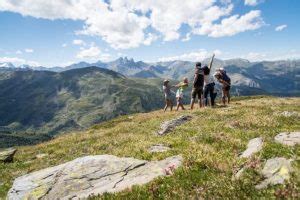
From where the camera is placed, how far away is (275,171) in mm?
8734

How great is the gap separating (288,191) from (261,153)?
317 cm

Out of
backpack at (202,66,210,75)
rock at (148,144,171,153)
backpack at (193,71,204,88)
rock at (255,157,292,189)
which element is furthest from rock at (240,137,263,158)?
backpack at (193,71,204,88)

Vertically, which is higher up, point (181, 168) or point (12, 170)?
point (181, 168)

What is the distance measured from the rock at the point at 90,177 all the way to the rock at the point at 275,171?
291 cm

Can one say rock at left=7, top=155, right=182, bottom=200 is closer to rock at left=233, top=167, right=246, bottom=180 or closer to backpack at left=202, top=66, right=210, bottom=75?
rock at left=233, top=167, right=246, bottom=180

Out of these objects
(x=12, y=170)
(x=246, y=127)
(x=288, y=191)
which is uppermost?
(x=288, y=191)

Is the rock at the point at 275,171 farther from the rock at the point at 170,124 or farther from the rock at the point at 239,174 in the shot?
the rock at the point at 170,124

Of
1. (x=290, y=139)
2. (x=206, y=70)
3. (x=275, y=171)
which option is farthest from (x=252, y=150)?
(x=206, y=70)

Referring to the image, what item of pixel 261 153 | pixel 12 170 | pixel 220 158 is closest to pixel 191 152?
pixel 220 158

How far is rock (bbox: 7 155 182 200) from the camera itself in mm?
10922

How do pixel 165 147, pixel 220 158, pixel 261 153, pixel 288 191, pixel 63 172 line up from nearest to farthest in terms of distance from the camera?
pixel 288 191 → pixel 261 153 → pixel 220 158 → pixel 63 172 → pixel 165 147

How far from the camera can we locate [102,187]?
36.1 feet

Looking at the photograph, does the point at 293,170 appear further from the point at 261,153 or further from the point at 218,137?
the point at 218,137

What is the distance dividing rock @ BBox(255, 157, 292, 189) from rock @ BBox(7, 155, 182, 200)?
9.54 feet
